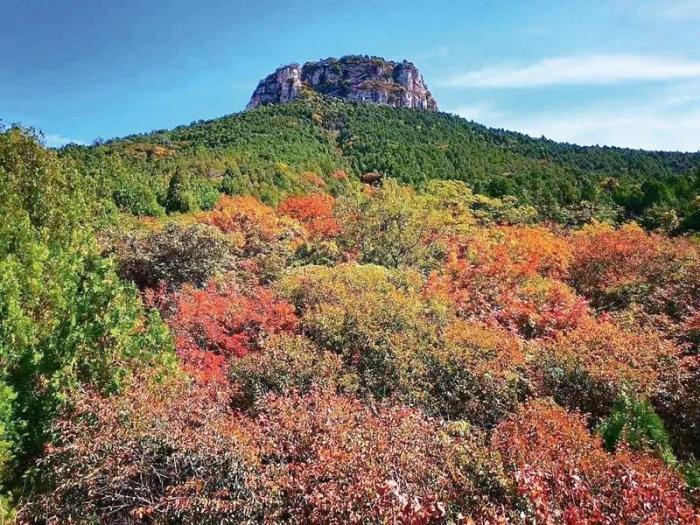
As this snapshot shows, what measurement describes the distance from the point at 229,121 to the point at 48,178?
71817 millimetres

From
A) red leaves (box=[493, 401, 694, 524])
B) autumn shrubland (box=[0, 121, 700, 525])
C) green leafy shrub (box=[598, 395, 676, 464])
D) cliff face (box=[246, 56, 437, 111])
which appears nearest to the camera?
red leaves (box=[493, 401, 694, 524])

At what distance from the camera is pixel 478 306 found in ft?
75.6

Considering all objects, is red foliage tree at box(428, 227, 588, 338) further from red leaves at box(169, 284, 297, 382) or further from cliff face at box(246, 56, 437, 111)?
cliff face at box(246, 56, 437, 111)

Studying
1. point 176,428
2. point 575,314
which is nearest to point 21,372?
point 176,428

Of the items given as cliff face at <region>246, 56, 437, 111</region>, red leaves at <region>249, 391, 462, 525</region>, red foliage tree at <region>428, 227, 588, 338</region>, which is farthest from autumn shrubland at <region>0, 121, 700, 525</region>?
cliff face at <region>246, 56, 437, 111</region>

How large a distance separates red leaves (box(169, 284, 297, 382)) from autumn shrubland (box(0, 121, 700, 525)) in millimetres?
95

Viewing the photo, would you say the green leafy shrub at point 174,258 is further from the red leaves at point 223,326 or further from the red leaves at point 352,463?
the red leaves at point 352,463

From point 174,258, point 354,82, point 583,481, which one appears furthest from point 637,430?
point 354,82

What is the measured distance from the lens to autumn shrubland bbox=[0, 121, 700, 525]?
292 inches

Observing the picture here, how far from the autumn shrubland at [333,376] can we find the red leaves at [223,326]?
10 cm

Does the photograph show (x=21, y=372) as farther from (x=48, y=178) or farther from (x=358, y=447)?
(x=48, y=178)

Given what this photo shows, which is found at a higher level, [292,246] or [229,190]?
[229,190]

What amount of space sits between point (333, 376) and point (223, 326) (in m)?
7.21

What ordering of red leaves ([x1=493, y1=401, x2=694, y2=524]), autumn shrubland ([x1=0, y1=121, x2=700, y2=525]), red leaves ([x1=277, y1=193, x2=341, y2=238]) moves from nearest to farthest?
red leaves ([x1=493, y1=401, x2=694, y2=524]) → autumn shrubland ([x1=0, y1=121, x2=700, y2=525]) → red leaves ([x1=277, y1=193, x2=341, y2=238])
